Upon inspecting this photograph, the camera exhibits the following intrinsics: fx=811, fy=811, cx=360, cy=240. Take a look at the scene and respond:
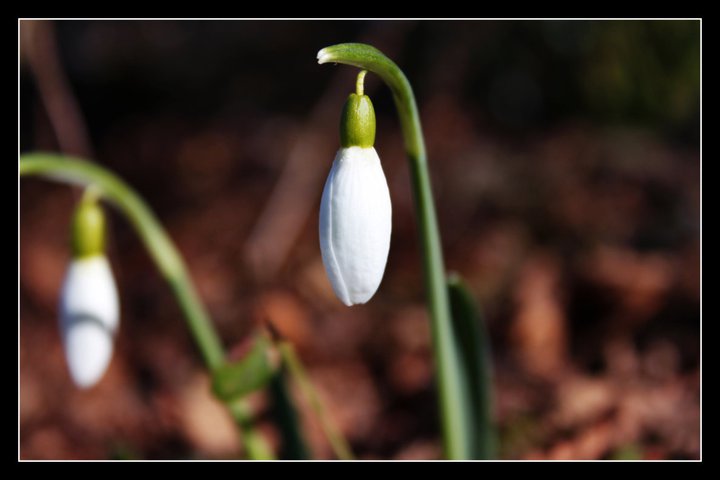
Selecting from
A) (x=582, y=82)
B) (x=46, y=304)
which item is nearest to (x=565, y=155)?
(x=582, y=82)

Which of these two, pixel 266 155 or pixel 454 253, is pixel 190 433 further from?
pixel 266 155

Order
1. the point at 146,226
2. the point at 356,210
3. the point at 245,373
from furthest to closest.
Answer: the point at 146,226
the point at 245,373
the point at 356,210

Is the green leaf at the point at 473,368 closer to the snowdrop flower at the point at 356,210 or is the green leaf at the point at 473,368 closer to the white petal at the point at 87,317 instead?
the snowdrop flower at the point at 356,210

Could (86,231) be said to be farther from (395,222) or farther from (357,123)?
(395,222)

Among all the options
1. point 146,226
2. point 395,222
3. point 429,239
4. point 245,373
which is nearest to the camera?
point 429,239

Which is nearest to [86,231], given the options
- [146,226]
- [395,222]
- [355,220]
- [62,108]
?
[146,226]
